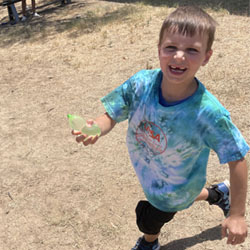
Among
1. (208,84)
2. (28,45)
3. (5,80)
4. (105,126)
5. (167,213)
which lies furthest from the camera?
(28,45)

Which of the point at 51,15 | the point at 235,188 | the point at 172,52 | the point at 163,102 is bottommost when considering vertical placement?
the point at 51,15

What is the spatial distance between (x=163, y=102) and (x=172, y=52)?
275mm

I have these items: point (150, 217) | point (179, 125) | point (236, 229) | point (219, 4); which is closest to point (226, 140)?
point (179, 125)

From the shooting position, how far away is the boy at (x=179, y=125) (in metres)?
1.70

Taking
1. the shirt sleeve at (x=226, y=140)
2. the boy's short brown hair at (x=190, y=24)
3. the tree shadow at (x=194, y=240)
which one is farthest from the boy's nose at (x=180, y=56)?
the tree shadow at (x=194, y=240)

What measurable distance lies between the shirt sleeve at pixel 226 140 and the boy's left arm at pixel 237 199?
0.14 feet

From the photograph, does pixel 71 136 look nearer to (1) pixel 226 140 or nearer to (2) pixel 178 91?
(2) pixel 178 91

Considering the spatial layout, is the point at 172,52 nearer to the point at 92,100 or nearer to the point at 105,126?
the point at 105,126

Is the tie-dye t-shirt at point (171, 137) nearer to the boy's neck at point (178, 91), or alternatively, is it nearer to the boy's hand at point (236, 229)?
the boy's neck at point (178, 91)

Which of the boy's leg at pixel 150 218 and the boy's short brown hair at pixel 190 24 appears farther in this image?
the boy's leg at pixel 150 218

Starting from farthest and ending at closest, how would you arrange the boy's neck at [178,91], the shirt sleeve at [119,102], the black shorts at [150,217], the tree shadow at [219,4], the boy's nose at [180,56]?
the tree shadow at [219,4]
the black shorts at [150,217]
the shirt sleeve at [119,102]
the boy's neck at [178,91]
the boy's nose at [180,56]

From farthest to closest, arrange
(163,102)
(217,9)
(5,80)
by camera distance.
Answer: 1. (217,9)
2. (5,80)
3. (163,102)

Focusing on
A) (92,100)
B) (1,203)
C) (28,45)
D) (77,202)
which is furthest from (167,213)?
(28,45)

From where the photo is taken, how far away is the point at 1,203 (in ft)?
10.9
